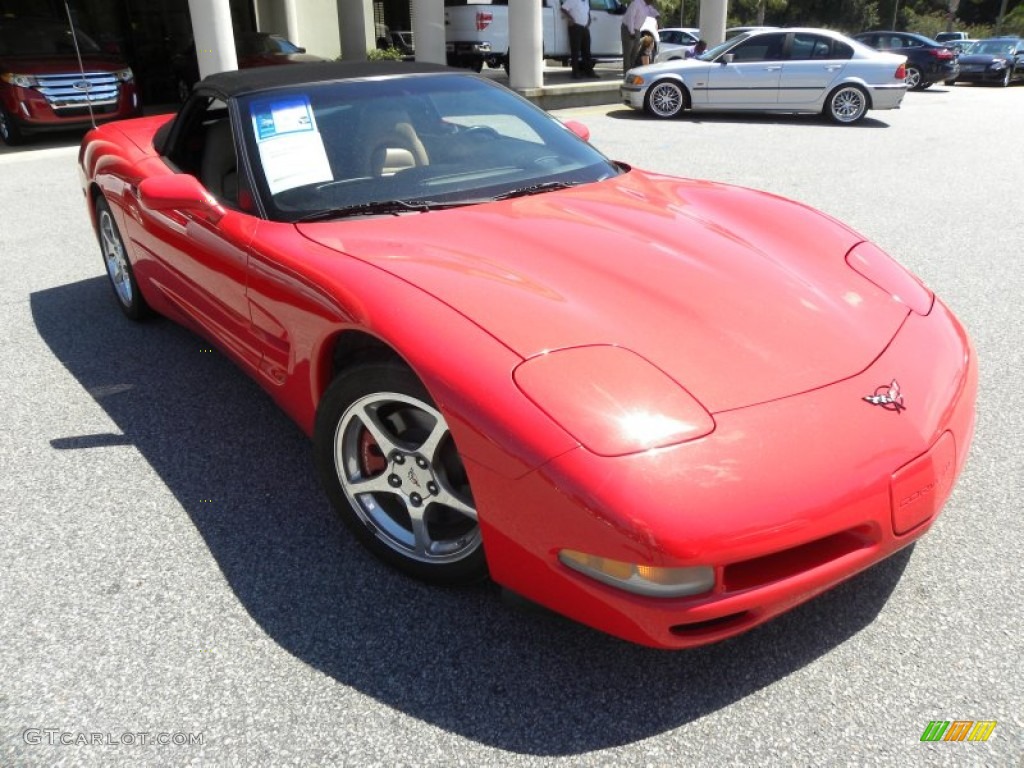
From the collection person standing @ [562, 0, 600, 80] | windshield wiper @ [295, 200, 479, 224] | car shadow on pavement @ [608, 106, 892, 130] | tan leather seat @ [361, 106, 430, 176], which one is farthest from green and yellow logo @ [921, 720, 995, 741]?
person standing @ [562, 0, 600, 80]

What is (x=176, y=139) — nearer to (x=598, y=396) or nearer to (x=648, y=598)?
(x=598, y=396)

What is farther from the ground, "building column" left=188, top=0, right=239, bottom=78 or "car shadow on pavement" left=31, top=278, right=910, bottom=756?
"building column" left=188, top=0, right=239, bottom=78

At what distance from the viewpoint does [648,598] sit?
5.60 ft

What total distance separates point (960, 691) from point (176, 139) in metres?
3.61

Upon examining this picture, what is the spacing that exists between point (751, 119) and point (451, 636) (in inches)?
493

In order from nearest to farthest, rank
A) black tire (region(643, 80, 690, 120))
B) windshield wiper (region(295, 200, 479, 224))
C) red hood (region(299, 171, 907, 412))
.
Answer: red hood (region(299, 171, 907, 412))
windshield wiper (region(295, 200, 479, 224))
black tire (region(643, 80, 690, 120))

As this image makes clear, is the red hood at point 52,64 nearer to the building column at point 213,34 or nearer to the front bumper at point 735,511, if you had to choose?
the building column at point 213,34

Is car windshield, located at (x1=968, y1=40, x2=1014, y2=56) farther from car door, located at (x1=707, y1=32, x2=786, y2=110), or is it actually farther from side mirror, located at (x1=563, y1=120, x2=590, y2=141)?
side mirror, located at (x1=563, y1=120, x2=590, y2=141)

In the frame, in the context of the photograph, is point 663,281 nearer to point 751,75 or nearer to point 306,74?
point 306,74

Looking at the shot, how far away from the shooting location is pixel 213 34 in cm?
1095

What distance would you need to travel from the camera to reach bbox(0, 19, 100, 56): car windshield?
1093cm

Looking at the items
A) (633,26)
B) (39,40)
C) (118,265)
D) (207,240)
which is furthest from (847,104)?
(207,240)

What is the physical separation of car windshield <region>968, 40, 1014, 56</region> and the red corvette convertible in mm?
23412

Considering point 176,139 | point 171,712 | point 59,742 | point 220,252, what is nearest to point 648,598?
point 171,712
